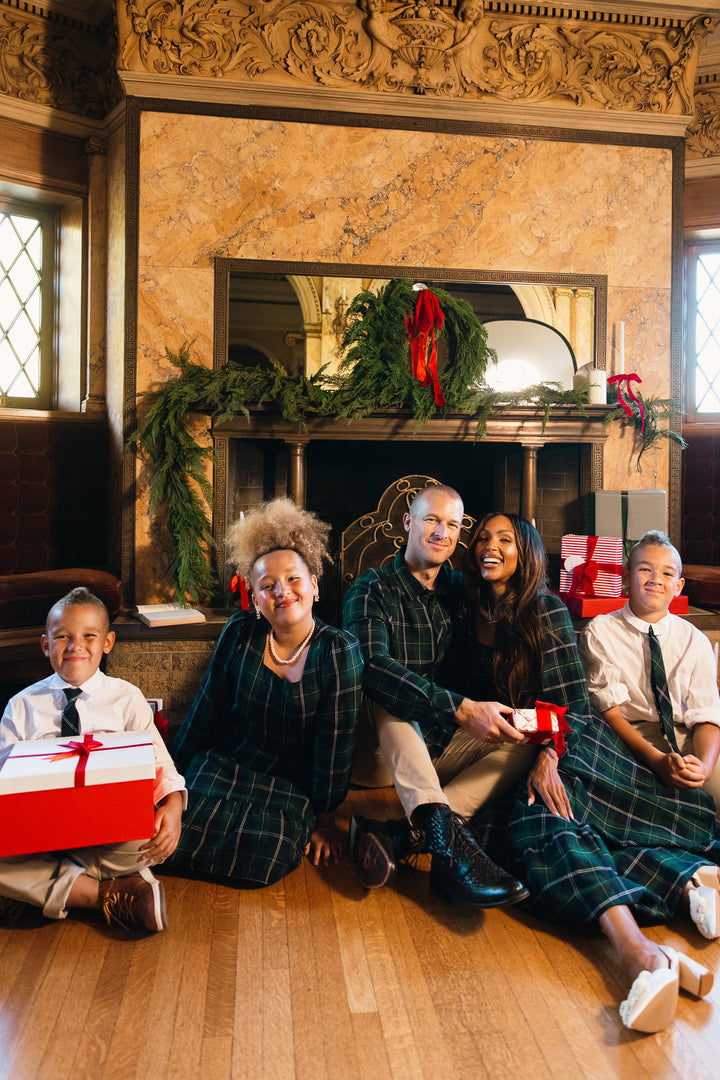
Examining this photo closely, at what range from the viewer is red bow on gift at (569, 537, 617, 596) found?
3.69 m

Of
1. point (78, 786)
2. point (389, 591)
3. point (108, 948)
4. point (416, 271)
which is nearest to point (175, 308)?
point (416, 271)

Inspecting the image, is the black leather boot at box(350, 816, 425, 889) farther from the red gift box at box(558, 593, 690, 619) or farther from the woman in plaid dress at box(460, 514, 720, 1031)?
the red gift box at box(558, 593, 690, 619)

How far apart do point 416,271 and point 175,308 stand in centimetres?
120

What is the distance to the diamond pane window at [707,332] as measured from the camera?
4.86 m

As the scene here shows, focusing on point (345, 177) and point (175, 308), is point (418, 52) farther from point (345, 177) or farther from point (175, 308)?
point (175, 308)

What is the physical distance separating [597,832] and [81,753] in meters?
1.41

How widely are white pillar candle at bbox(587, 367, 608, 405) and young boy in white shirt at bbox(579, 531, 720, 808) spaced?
62.1 inches

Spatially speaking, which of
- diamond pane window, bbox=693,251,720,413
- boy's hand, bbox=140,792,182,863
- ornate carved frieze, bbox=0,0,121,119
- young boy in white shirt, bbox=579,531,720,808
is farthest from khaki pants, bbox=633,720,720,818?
ornate carved frieze, bbox=0,0,121,119

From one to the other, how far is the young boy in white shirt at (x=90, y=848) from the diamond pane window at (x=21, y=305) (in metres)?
2.64

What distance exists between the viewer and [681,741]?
7.98 ft

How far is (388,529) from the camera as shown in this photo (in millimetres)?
3873

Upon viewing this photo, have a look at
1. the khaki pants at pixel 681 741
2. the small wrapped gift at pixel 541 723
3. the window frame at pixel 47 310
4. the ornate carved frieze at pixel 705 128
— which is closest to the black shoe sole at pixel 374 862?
the small wrapped gift at pixel 541 723

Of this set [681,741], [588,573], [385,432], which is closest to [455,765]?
[681,741]

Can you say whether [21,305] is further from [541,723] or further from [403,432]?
[541,723]
